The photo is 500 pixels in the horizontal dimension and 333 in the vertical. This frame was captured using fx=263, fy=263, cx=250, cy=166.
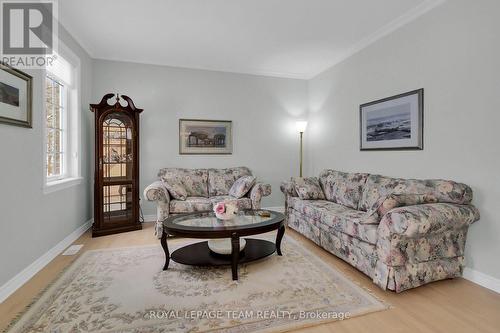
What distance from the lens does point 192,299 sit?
6.48 ft

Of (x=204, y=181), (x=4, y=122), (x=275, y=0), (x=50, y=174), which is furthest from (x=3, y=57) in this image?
(x=204, y=181)

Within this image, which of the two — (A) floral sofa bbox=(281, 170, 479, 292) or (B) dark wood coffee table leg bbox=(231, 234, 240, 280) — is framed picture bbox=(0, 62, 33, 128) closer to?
(B) dark wood coffee table leg bbox=(231, 234, 240, 280)

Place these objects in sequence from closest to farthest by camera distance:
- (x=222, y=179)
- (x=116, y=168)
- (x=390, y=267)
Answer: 1. (x=390, y=267)
2. (x=116, y=168)
3. (x=222, y=179)

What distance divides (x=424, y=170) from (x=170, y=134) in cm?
362

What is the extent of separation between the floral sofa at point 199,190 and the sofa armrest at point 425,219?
77.3 inches

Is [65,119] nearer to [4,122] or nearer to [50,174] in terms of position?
[50,174]

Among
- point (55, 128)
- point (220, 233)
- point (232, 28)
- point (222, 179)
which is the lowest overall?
point (220, 233)

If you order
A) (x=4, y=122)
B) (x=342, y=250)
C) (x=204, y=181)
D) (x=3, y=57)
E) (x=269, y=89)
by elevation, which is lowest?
(x=342, y=250)

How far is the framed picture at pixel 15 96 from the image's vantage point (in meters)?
1.99

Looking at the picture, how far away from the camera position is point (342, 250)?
8.68ft

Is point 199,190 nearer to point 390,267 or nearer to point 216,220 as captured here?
point 216,220

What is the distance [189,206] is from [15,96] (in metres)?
2.11

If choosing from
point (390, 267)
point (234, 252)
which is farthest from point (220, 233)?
point (390, 267)

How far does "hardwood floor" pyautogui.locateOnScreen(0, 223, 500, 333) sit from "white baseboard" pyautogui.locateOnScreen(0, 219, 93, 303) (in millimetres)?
43
